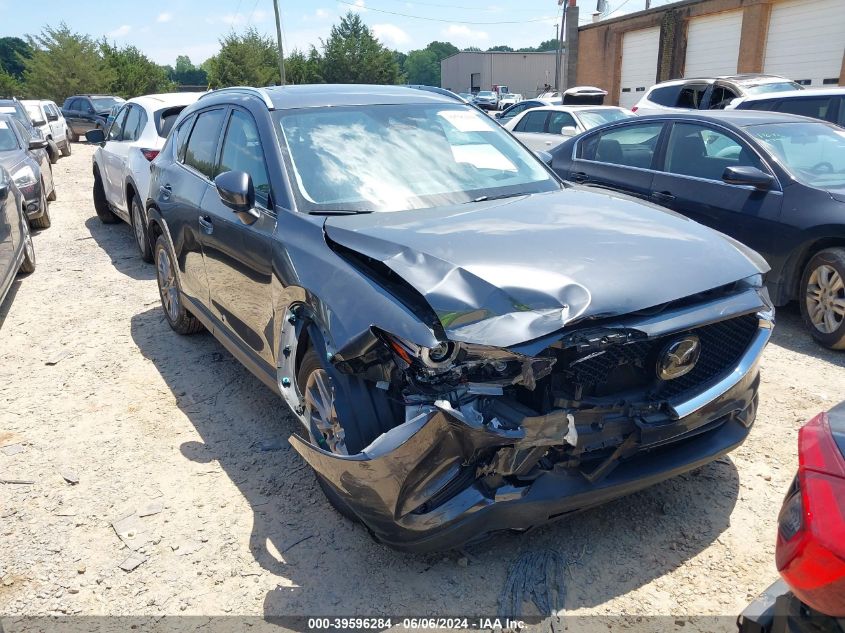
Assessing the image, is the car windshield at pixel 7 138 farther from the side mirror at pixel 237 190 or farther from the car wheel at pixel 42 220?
the side mirror at pixel 237 190

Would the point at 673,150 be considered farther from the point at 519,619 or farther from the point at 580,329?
the point at 519,619

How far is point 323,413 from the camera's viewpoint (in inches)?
111

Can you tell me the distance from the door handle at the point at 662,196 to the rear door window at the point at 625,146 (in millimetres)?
366

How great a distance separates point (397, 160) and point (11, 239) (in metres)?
4.81

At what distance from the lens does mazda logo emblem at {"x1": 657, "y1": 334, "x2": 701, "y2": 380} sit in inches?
99.3

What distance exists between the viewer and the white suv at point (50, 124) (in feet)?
54.9

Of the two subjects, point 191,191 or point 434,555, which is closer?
point 434,555

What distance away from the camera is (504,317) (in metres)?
2.33

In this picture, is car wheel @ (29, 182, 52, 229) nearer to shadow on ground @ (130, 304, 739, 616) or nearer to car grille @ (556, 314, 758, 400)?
shadow on ground @ (130, 304, 739, 616)

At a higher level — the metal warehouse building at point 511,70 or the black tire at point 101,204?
the metal warehouse building at point 511,70

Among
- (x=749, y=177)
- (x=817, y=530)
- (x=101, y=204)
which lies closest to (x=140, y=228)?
(x=101, y=204)

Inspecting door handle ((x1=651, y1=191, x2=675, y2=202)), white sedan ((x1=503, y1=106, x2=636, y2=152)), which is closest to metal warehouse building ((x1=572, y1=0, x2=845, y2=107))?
white sedan ((x1=503, y1=106, x2=636, y2=152))

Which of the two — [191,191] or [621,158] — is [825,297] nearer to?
[621,158]

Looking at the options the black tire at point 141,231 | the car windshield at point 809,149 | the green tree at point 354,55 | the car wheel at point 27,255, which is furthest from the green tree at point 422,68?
the car windshield at point 809,149
